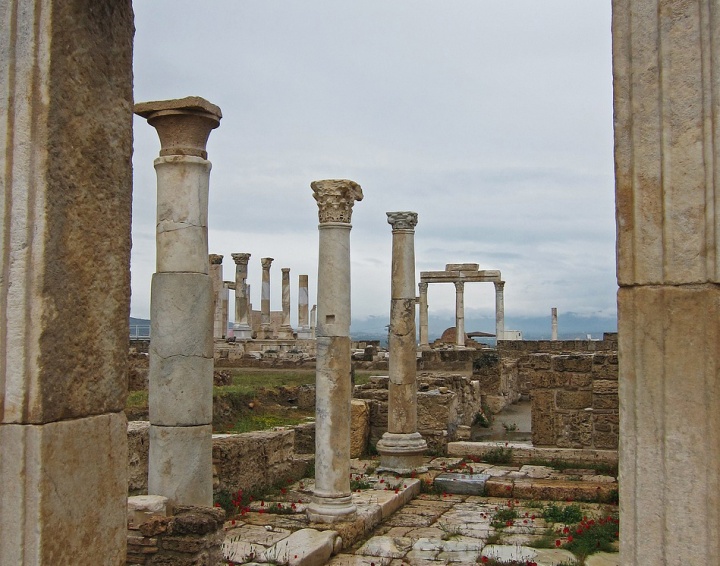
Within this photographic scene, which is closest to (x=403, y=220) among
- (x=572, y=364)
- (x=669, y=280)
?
(x=572, y=364)

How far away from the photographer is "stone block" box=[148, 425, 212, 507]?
25.4ft

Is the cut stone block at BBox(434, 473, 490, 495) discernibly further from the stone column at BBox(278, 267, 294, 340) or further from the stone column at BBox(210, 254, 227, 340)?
the stone column at BBox(278, 267, 294, 340)

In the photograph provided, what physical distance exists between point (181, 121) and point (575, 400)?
8.49m

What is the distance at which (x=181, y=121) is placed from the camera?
787cm

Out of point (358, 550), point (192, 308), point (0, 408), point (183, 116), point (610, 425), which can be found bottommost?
point (358, 550)

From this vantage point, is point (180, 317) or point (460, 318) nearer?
point (180, 317)

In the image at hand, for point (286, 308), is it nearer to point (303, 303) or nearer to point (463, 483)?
point (303, 303)

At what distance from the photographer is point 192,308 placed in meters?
7.91

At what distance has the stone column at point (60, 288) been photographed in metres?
3.07

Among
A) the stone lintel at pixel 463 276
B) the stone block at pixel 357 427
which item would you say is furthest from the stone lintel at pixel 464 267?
the stone block at pixel 357 427

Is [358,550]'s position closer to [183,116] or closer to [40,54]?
[183,116]

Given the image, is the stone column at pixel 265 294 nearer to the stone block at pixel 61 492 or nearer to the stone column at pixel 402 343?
the stone column at pixel 402 343

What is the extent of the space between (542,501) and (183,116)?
7382mm

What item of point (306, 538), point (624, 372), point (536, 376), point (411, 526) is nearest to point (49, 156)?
point (624, 372)
